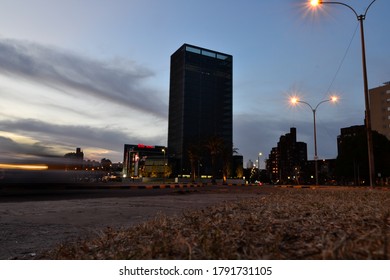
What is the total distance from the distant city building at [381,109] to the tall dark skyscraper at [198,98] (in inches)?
2643

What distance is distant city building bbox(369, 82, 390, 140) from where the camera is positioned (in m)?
110

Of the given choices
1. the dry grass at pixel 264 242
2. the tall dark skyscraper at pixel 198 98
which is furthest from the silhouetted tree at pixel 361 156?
the tall dark skyscraper at pixel 198 98

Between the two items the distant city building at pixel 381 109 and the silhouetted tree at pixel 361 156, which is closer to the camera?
the silhouetted tree at pixel 361 156

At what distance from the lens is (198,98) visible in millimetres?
159625

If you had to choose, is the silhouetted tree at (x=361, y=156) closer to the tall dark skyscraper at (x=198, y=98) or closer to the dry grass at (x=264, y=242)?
the dry grass at (x=264, y=242)

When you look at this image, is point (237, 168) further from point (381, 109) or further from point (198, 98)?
point (381, 109)

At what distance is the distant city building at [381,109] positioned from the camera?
109812mm

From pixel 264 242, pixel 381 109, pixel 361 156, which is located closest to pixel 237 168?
pixel 381 109

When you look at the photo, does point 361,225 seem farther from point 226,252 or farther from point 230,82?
point 230,82

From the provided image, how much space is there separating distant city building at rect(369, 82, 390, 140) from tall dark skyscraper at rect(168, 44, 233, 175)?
6712cm

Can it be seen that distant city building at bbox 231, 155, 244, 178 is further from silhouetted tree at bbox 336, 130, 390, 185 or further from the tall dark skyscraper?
silhouetted tree at bbox 336, 130, 390, 185

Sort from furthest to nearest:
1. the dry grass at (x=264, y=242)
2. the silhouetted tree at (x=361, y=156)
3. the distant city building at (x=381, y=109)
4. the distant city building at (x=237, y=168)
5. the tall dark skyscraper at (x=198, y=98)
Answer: the tall dark skyscraper at (x=198, y=98)
the distant city building at (x=237, y=168)
the distant city building at (x=381, y=109)
the silhouetted tree at (x=361, y=156)
the dry grass at (x=264, y=242)

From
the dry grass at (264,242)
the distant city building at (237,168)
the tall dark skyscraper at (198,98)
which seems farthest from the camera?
the tall dark skyscraper at (198,98)
